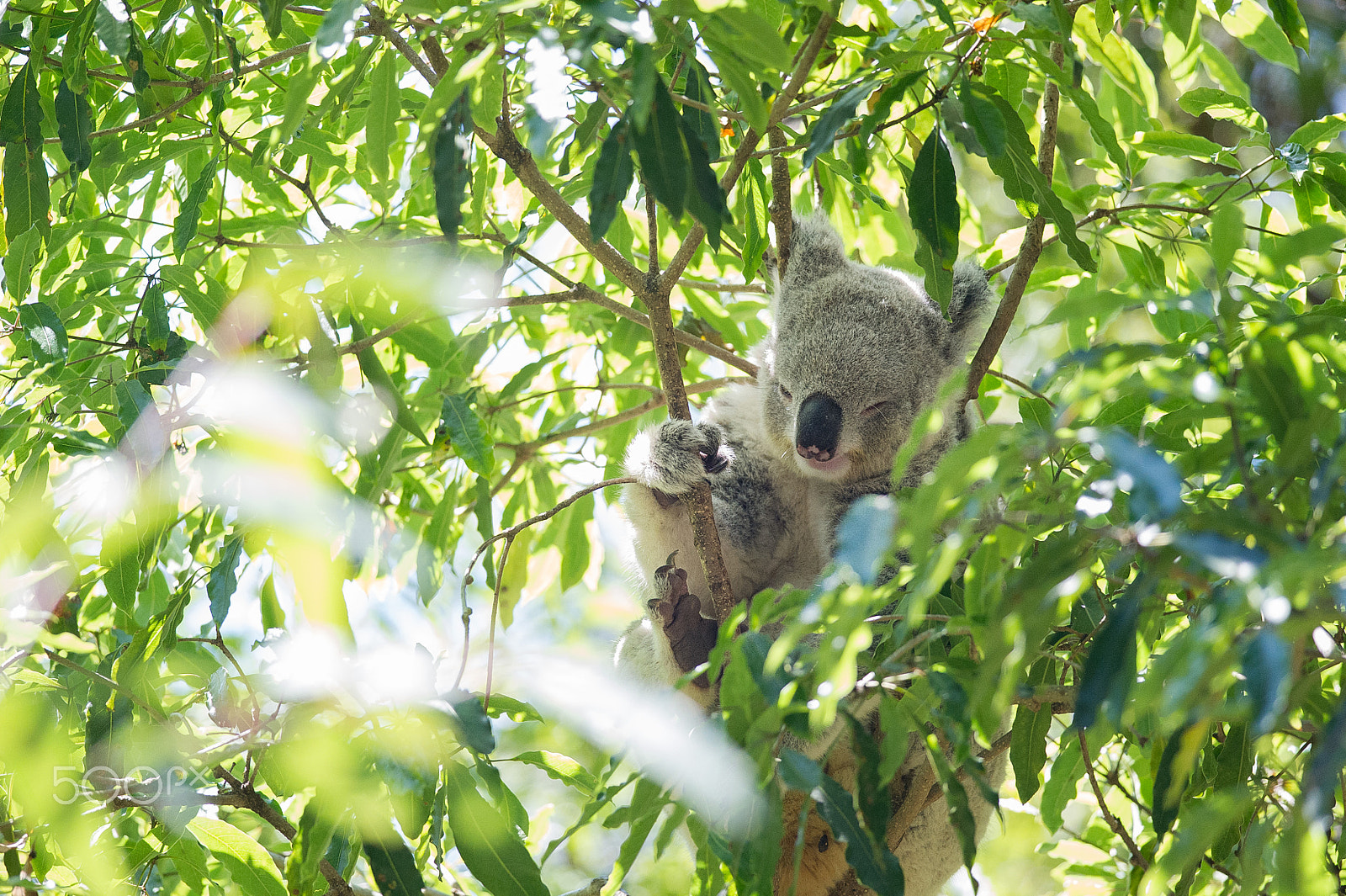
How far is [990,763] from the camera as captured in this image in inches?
96.4

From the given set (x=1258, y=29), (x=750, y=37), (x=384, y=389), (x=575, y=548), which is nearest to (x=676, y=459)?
(x=384, y=389)

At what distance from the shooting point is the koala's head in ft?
8.50

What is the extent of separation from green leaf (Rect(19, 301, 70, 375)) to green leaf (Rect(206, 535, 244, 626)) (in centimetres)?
46

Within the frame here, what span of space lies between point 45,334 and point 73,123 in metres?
0.39

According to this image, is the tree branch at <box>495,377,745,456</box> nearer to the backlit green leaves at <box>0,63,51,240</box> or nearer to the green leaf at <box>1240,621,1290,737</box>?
the backlit green leaves at <box>0,63,51,240</box>

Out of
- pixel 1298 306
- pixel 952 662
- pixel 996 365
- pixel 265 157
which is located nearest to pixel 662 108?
pixel 952 662

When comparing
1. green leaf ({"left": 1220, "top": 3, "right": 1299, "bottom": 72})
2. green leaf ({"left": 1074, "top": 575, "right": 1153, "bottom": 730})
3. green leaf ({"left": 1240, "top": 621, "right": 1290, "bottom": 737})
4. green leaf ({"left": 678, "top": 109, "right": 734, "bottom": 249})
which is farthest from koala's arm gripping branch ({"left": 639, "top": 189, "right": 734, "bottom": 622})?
green leaf ({"left": 1220, "top": 3, "right": 1299, "bottom": 72})

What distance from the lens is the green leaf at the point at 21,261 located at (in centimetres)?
205

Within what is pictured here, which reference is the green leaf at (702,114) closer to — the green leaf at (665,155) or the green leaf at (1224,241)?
the green leaf at (665,155)

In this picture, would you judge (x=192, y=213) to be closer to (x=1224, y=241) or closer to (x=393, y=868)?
(x=393, y=868)

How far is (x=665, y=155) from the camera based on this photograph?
1.30 meters

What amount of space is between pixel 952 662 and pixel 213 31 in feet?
5.81

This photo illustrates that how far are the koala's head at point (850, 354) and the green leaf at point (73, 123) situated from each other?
158 centimetres

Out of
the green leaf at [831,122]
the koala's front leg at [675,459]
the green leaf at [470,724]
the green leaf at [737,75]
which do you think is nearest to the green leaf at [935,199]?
the green leaf at [831,122]
